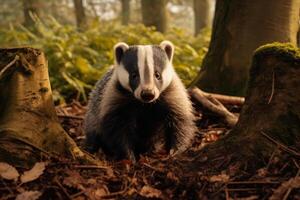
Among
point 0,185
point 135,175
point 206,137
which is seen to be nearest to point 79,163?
point 135,175

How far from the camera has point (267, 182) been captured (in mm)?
3148

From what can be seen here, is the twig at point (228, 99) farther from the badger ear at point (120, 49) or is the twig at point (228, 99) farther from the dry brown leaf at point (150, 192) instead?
the dry brown leaf at point (150, 192)

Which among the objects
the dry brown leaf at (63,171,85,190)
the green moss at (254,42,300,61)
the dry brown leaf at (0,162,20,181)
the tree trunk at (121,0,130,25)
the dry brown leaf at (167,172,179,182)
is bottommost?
the tree trunk at (121,0,130,25)

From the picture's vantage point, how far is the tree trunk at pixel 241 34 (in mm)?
6480

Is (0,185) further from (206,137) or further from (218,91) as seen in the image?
(218,91)

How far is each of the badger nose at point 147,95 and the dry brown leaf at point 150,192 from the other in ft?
5.06

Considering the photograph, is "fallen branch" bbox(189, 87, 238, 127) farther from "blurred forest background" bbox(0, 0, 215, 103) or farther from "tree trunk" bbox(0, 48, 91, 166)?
"blurred forest background" bbox(0, 0, 215, 103)

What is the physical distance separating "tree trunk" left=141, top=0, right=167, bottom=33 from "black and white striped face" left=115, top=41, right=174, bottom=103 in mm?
11609

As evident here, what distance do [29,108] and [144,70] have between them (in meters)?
1.48

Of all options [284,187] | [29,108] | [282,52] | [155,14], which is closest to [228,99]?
[282,52]

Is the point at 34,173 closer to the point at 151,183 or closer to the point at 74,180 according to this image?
the point at 74,180

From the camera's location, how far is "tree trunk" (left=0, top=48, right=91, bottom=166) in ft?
12.5

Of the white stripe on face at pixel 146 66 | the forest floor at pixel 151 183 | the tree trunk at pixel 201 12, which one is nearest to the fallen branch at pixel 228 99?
the white stripe on face at pixel 146 66

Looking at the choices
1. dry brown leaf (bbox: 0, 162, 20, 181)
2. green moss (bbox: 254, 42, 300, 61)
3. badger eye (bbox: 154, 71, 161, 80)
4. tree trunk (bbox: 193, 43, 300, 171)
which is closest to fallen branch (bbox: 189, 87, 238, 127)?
badger eye (bbox: 154, 71, 161, 80)
